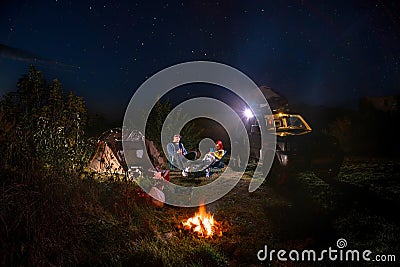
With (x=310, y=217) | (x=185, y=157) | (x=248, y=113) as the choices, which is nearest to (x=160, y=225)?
(x=310, y=217)

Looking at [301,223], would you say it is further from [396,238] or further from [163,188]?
[163,188]

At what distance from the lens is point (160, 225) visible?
17.0 feet

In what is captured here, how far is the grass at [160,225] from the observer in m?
3.68

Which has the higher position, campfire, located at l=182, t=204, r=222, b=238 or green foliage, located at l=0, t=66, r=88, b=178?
green foliage, located at l=0, t=66, r=88, b=178

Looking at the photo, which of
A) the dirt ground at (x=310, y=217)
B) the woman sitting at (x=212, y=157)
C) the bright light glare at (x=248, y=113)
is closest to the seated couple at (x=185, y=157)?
the woman sitting at (x=212, y=157)

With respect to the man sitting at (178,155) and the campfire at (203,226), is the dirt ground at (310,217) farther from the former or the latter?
the man sitting at (178,155)

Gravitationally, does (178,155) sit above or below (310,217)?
above

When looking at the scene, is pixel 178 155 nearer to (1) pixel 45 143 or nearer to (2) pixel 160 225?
(2) pixel 160 225

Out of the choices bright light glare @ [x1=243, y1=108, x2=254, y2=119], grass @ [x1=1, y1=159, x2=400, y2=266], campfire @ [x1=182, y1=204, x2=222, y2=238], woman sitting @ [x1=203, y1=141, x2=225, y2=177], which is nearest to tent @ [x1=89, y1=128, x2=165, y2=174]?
woman sitting @ [x1=203, y1=141, x2=225, y2=177]

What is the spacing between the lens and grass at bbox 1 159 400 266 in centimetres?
368

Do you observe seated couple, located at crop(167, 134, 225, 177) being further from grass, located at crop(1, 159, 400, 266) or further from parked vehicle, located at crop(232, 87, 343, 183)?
grass, located at crop(1, 159, 400, 266)

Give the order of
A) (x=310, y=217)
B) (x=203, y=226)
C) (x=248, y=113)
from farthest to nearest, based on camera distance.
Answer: (x=248, y=113) < (x=310, y=217) < (x=203, y=226)

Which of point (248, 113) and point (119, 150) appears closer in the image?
point (119, 150)

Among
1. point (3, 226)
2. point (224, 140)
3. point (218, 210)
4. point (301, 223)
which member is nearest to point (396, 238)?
point (301, 223)
